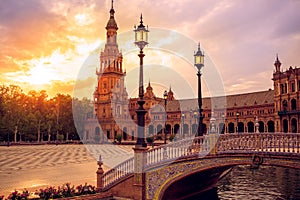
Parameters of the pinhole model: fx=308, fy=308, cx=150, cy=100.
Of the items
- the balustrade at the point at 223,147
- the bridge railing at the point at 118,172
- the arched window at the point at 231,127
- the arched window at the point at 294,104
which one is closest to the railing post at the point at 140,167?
the balustrade at the point at 223,147

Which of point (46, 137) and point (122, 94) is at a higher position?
point (122, 94)

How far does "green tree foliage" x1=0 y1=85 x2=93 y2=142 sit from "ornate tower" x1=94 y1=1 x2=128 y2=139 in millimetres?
8494

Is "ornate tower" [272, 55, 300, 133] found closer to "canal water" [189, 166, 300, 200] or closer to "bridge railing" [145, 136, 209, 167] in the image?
"canal water" [189, 166, 300, 200]

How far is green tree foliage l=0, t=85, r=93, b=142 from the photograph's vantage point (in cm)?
7050

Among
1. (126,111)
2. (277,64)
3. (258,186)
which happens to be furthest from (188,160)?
(126,111)

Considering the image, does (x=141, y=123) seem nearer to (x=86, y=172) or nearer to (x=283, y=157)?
(x=283, y=157)

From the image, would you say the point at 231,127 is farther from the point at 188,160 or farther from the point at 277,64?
the point at 188,160

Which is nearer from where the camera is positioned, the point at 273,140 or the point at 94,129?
the point at 273,140

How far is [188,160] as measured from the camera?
561 inches

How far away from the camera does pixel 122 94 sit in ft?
293

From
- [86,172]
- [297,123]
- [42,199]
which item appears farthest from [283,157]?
[297,123]

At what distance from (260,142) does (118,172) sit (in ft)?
23.4

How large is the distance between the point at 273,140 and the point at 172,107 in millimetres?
88705

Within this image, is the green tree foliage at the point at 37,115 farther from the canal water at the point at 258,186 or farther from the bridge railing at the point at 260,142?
the bridge railing at the point at 260,142
